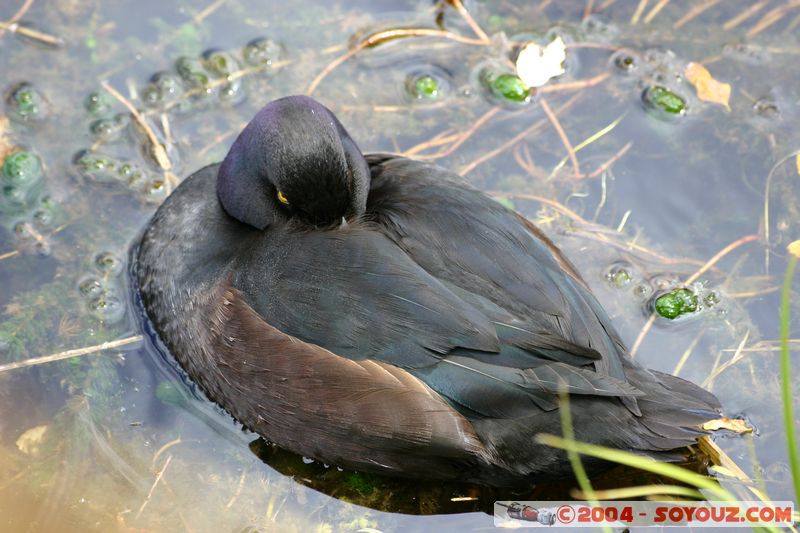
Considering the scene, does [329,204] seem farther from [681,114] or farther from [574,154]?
[681,114]

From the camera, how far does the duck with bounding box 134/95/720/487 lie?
402cm

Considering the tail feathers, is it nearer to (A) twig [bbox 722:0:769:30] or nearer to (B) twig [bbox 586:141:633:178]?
(B) twig [bbox 586:141:633:178]

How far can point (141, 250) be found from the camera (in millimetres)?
5031

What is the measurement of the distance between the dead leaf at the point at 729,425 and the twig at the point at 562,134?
1594 millimetres

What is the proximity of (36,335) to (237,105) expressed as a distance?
1.75m

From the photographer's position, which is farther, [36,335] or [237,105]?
[237,105]

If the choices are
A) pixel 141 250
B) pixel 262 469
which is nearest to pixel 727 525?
pixel 262 469

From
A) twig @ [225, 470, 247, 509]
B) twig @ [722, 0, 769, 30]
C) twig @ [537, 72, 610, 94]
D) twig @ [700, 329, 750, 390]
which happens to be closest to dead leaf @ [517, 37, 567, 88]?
twig @ [537, 72, 610, 94]

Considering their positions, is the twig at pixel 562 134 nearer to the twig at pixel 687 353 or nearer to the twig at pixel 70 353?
the twig at pixel 687 353

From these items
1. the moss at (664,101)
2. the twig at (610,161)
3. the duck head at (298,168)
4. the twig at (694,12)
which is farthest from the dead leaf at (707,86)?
the duck head at (298,168)

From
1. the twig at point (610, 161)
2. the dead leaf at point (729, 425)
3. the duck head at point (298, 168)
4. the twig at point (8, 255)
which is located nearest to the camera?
the duck head at point (298, 168)

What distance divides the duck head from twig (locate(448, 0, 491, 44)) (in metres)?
1.88

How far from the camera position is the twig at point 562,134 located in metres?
5.61

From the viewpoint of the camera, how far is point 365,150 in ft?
18.6
